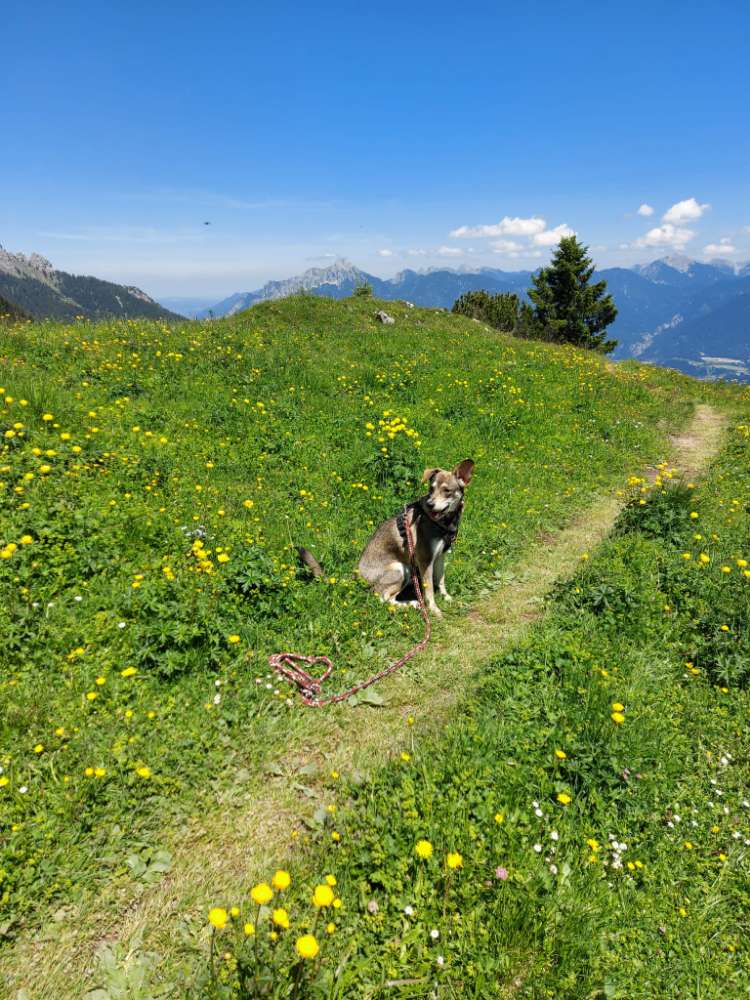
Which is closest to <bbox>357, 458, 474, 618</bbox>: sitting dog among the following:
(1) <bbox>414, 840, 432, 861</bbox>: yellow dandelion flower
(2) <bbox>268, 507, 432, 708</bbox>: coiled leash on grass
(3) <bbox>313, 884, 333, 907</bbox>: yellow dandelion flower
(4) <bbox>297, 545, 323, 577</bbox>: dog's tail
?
(4) <bbox>297, 545, 323, 577</bbox>: dog's tail

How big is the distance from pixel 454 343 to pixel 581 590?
56.2 feet

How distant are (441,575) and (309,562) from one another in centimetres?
214

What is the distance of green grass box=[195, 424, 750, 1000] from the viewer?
3.09 m

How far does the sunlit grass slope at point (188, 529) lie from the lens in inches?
165

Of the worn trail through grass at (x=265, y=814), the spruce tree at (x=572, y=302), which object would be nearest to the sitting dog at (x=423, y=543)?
the worn trail through grass at (x=265, y=814)

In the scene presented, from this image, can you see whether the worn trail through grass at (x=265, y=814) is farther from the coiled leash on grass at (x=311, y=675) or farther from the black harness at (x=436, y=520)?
the black harness at (x=436, y=520)

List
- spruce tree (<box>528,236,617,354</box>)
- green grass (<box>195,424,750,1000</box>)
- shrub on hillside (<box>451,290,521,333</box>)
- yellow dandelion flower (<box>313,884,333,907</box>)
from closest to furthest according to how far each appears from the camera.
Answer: yellow dandelion flower (<box>313,884,333,907</box>)
green grass (<box>195,424,750,1000</box>)
spruce tree (<box>528,236,617,354</box>)
shrub on hillside (<box>451,290,521,333</box>)

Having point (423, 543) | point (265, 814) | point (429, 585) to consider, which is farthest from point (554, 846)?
point (423, 543)

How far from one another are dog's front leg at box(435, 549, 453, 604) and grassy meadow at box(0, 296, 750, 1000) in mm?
320

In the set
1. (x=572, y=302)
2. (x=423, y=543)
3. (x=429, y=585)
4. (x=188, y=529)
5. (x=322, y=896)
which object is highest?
(x=572, y=302)

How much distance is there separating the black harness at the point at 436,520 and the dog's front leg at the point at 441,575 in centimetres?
20

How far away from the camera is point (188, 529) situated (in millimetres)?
7195

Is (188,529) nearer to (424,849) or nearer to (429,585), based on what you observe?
(429,585)

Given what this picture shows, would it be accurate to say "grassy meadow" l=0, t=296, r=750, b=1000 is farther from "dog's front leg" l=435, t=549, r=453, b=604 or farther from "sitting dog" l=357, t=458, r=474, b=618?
"sitting dog" l=357, t=458, r=474, b=618
